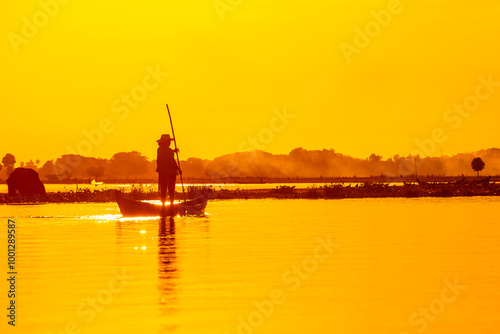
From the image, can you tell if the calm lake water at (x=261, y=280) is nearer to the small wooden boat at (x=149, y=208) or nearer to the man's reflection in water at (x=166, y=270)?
the man's reflection in water at (x=166, y=270)

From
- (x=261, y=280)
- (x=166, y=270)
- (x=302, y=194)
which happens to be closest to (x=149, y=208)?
(x=166, y=270)

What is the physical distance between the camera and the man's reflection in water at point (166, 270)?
19.1 metres

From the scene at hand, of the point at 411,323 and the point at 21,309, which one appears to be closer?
the point at 411,323

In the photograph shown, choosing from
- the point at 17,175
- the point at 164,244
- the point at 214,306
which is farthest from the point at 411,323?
the point at 17,175

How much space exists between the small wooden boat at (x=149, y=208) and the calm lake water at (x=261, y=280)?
13.8 meters

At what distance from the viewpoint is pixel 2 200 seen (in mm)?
84500

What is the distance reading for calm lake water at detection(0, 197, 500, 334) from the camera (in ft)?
56.1

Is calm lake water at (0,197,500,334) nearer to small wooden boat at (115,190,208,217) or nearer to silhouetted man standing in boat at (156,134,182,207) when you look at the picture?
silhouetted man standing in boat at (156,134,182,207)

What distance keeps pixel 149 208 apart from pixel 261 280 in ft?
108

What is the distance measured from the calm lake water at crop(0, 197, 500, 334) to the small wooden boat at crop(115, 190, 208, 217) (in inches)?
544

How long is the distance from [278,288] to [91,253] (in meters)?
10.6

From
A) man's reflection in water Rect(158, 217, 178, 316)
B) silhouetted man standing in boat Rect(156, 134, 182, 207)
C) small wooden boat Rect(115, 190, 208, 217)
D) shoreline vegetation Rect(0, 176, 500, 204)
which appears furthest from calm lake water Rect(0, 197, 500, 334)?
shoreline vegetation Rect(0, 176, 500, 204)

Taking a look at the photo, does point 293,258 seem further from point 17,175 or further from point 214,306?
point 17,175

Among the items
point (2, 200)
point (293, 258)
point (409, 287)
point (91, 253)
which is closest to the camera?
point (409, 287)
